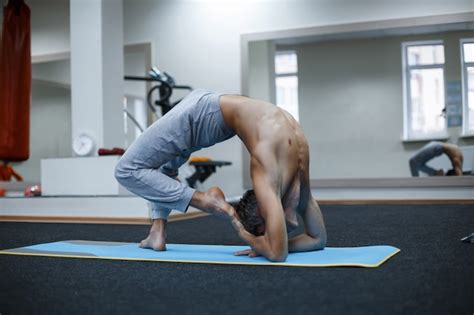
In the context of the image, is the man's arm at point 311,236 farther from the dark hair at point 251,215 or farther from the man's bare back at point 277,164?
the dark hair at point 251,215

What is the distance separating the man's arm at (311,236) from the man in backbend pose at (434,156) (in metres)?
4.65

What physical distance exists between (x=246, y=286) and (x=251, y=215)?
59 centimetres

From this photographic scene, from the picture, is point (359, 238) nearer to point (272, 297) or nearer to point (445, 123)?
point (272, 297)

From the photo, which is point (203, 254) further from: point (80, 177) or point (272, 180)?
point (80, 177)

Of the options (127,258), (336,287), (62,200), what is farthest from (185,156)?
(62,200)

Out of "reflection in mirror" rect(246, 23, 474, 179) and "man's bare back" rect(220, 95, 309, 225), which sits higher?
"reflection in mirror" rect(246, 23, 474, 179)

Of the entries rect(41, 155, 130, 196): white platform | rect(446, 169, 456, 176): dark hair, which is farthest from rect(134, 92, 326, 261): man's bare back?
rect(446, 169, 456, 176): dark hair

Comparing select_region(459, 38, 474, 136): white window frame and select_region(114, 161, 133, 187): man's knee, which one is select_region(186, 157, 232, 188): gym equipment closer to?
select_region(459, 38, 474, 136): white window frame

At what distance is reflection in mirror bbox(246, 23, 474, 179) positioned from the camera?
277 inches

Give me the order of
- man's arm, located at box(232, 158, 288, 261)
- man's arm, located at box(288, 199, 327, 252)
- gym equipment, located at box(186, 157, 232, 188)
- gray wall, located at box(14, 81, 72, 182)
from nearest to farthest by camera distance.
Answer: man's arm, located at box(232, 158, 288, 261), man's arm, located at box(288, 199, 327, 252), gym equipment, located at box(186, 157, 232, 188), gray wall, located at box(14, 81, 72, 182)

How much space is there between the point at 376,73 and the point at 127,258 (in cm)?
548

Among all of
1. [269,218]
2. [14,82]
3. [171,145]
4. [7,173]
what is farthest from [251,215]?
[7,173]

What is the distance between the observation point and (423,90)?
724 centimetres

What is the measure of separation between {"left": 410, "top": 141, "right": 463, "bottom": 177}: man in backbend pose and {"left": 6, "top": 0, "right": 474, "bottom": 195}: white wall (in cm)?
163
